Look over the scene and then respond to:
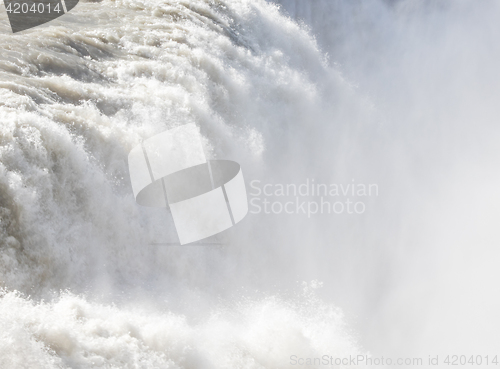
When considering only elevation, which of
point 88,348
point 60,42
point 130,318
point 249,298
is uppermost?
point 60,42

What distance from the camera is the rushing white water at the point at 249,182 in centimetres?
478

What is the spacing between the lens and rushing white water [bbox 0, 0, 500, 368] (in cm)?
478

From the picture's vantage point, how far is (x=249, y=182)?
8.77 metres

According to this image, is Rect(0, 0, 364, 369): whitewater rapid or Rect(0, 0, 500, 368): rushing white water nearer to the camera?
Rect(0, 0, 364, 369): whitewater rapid

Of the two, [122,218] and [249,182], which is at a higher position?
[249,182]

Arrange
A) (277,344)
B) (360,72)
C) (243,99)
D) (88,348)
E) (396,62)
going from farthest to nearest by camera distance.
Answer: (396,62)
(360,72)
(243,99)
(277,344)
(88,348)

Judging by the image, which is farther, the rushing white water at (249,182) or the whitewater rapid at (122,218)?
the rushing white water at (249,182)

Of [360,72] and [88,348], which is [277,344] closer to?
[88,348]

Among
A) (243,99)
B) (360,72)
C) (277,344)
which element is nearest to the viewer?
(277,344)

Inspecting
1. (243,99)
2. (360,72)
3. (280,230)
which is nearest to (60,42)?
(243,99)

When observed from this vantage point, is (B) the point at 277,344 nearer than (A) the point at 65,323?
No

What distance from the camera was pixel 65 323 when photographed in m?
4.04

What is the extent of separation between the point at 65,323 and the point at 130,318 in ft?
2.51

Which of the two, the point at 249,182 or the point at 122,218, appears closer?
the point at 122,218
